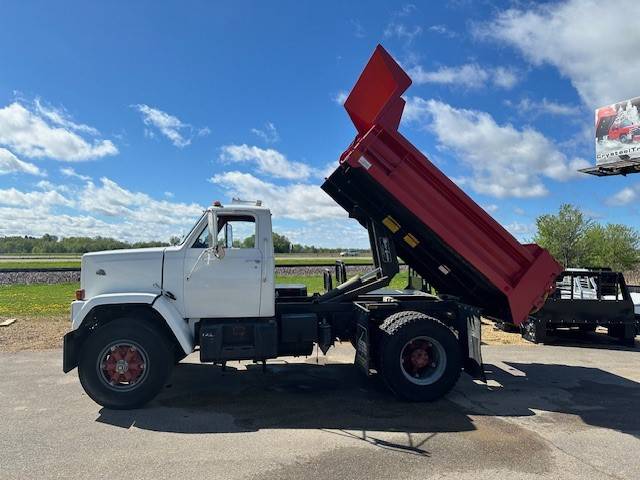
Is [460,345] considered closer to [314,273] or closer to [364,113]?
[364,113]

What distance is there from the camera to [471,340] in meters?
6.59

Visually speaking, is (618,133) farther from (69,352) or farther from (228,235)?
(69,352)

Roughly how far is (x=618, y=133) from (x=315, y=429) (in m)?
27.5

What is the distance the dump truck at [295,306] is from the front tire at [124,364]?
0.04 ft

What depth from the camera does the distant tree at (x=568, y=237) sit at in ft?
108

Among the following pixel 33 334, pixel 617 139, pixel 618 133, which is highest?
pixel 618 133

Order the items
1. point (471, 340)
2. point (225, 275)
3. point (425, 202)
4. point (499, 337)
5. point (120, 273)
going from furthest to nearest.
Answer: point (499, 337), point (471, 340), point (425, 202), point (225, 275), point (120, 273)

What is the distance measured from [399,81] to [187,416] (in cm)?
504

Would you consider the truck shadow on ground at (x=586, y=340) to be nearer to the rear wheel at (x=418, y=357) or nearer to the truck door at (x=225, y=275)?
the rear wheel at (x=418, y=357)

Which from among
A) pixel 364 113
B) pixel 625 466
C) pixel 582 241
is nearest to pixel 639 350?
pixel 625 466

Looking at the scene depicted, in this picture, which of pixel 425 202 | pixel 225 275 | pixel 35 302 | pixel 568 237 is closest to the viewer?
pixel 225 275

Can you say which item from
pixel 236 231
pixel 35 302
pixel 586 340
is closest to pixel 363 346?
pixel 236 231

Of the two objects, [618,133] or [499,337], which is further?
[618,133]

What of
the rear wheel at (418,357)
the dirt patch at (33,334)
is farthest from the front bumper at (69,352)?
the dirt patch at (33,334)
